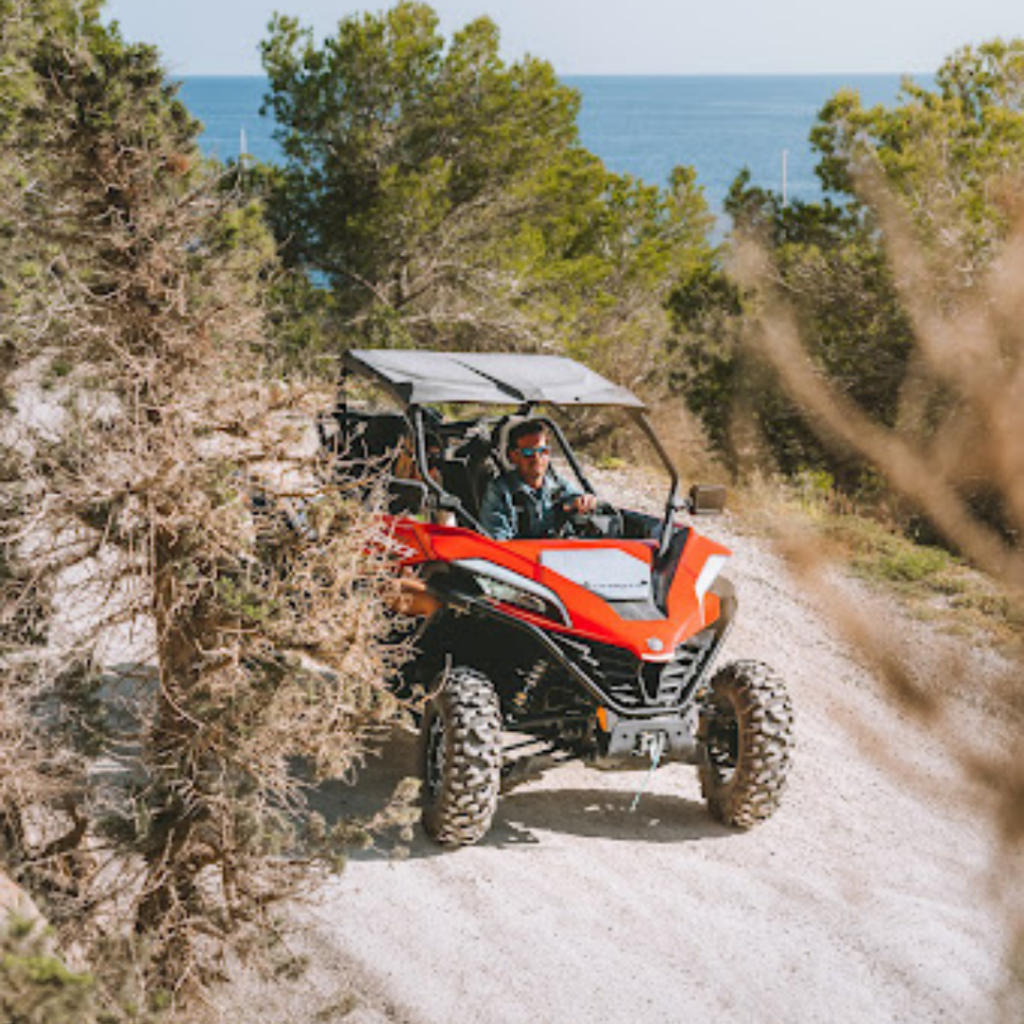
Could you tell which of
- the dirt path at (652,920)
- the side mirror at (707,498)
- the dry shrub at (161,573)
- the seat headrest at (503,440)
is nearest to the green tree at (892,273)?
the dirt path at (652,920)

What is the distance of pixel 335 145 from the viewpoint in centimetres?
1867

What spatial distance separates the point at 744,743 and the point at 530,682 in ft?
3.68

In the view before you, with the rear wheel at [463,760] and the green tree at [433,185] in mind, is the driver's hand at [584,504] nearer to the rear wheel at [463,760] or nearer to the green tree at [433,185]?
the rear wheel at [463,760]

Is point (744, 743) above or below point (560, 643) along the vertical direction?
below

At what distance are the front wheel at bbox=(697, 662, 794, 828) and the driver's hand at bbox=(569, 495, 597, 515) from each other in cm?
116

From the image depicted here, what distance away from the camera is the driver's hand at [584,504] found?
740 cm

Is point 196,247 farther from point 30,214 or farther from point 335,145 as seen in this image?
point 335,145

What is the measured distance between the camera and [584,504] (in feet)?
24.3

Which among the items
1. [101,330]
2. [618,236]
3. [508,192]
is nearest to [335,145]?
[508,192]

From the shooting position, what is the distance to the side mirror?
6422mm

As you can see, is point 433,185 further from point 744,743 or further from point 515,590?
point 744,743

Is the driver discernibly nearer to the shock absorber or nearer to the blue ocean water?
the shock absorber

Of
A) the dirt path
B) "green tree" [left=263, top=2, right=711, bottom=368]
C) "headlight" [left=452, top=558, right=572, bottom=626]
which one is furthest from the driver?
"green tree" [left=263, top=2, right=711, bottom=368]

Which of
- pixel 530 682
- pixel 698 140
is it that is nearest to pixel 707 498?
pixel 530 682
